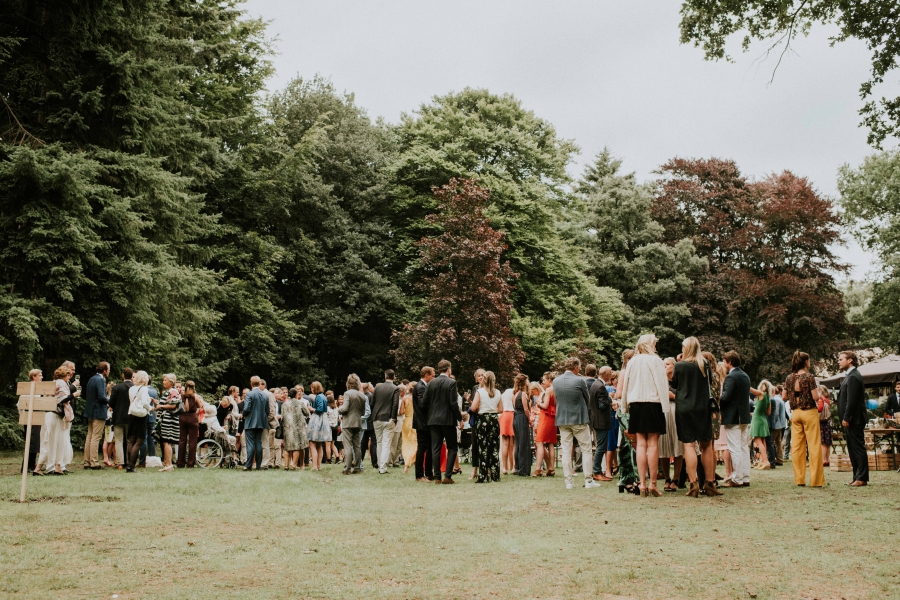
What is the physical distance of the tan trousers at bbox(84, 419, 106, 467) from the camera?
14805mm

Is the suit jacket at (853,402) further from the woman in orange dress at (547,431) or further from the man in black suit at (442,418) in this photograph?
the man in black suit at (442,418)

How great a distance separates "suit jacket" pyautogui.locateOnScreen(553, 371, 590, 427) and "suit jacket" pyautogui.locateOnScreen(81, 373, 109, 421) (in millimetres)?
8979

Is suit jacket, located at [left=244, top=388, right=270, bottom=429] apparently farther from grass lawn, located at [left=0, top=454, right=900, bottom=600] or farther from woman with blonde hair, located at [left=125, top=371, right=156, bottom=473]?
grass lawn, located at [left=0, top=454, right=900, bottom=600]

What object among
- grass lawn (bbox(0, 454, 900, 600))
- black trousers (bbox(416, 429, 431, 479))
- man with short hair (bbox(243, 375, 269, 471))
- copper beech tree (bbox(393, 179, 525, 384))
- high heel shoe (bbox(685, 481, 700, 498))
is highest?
copper beech tree (bbox(393, 179, 525, 384))

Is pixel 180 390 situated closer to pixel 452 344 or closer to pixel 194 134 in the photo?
pixel 194 134

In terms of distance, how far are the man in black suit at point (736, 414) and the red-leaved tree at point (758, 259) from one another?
29.9 m

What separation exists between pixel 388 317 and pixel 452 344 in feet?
18.2

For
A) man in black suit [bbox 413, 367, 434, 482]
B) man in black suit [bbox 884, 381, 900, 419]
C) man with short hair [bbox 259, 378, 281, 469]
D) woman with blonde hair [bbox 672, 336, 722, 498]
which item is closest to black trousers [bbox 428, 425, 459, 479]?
man in black suit [bbox 413, 367, 434, 482]

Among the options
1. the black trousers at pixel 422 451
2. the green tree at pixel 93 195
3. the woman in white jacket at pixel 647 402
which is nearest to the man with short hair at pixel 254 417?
the black trousers at pixel 422 451

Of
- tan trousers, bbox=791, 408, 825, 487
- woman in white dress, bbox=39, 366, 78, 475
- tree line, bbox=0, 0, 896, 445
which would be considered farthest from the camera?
tree line, bbox=0, 0, 896, 445

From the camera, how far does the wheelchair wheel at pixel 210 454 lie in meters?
17.1

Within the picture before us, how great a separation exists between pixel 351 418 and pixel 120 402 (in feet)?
15.1

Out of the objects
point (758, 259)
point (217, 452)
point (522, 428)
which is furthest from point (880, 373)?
point (758, 259)

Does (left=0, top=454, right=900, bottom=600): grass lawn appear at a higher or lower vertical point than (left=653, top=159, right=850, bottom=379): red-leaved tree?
lower
